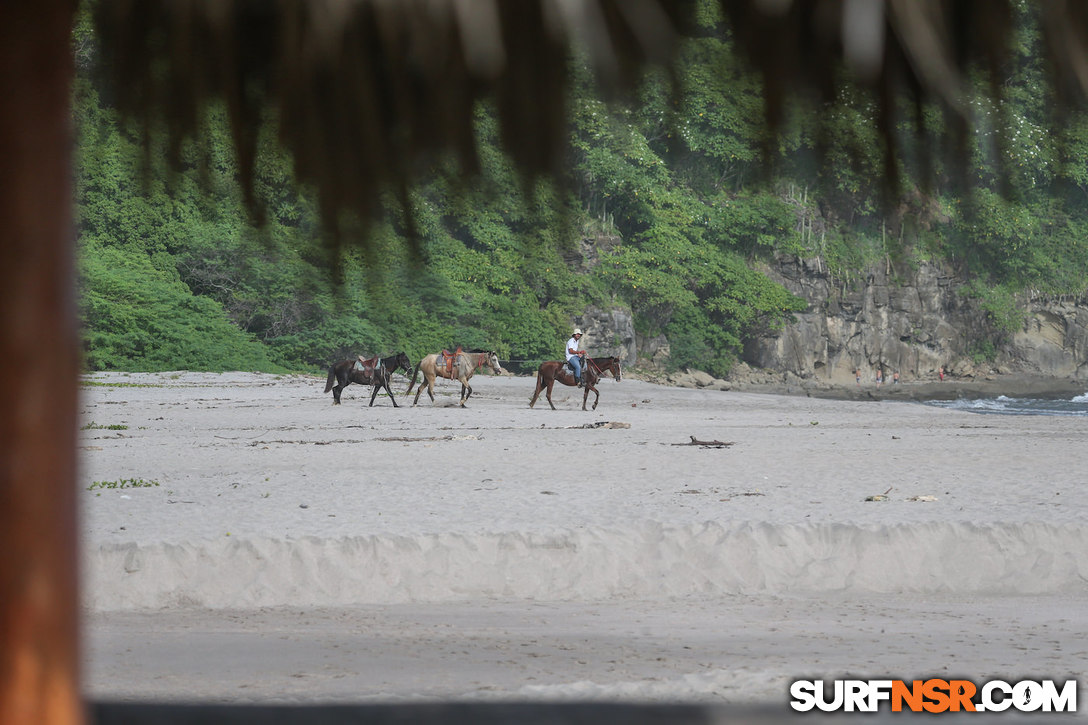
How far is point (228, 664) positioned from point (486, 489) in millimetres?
5254

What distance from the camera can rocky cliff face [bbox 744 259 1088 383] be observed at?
170 ft

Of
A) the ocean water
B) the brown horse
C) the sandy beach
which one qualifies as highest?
the brown horse

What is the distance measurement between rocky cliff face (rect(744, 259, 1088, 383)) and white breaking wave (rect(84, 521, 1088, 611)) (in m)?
44.1

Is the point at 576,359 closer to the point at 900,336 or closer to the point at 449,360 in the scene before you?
the point at 449,360

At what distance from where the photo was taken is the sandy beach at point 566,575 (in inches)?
181

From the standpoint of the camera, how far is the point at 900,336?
54.1 meters

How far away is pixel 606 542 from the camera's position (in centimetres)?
711

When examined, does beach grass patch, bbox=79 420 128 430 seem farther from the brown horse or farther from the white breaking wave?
the white breaking wave

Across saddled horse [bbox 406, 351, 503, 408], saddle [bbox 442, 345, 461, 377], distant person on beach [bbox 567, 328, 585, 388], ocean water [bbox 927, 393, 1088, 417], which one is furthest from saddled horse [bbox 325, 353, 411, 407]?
ocean water [bbox 927, 393, 1088, 417]

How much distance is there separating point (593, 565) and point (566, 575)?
0.20 metres

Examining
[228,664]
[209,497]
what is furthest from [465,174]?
[209,497]

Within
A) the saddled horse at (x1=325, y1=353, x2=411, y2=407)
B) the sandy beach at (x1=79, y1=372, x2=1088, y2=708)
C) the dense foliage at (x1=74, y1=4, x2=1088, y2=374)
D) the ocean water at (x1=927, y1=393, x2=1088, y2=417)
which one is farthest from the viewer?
the ocean water at (x1=927, y1=393, x2=1088, y2=417)

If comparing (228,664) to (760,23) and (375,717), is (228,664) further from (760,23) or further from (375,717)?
(760,23)

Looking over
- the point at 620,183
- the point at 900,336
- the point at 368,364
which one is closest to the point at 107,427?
the point at 368,364
